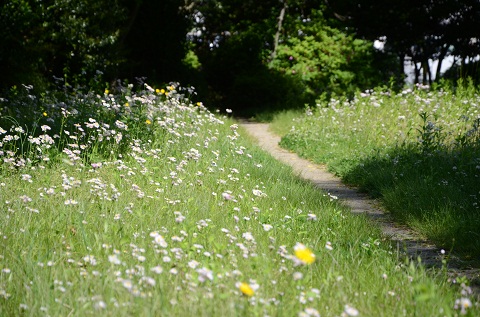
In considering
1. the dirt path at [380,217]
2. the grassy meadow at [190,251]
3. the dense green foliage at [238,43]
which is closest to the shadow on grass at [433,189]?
the dirt path at [380,217]

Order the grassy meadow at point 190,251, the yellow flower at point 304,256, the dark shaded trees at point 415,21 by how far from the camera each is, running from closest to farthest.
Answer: the yellow flower at point 304,256 < the grassy meadow at point 190,251 < the dark shaded trees at point 415,21

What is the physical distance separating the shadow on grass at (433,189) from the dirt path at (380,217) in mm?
123

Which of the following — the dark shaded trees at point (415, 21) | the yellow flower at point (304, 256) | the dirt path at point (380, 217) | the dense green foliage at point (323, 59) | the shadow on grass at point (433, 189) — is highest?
the dark shaded trees at point (415, 21)

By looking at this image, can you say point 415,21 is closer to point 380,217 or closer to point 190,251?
point 380,217

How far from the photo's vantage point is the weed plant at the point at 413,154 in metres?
5.58

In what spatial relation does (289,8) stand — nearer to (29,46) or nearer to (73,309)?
(29,46)

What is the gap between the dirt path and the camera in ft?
14.6

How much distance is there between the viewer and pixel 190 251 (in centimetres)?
350

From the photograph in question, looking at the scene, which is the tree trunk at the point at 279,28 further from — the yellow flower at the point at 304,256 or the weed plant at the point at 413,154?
the yellow flower at the point at 304,256

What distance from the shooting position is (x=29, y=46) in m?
12.5

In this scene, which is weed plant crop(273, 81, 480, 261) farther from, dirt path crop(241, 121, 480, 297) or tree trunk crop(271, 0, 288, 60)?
tree trunk crop(271, 0, 288, 60)

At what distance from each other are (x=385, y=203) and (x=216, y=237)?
3216mm

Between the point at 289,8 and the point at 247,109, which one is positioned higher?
the point at 289,8

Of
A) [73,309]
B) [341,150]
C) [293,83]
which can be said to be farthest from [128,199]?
[293,83]
